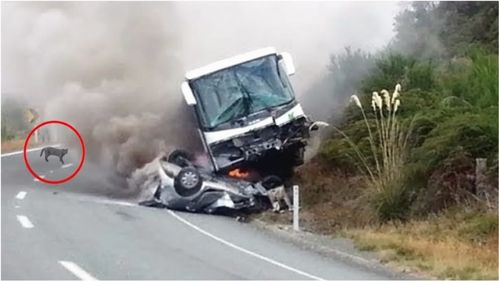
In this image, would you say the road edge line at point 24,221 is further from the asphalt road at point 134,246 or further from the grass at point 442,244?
the grass at point 442,244

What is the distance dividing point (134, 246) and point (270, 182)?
6584 millimetres

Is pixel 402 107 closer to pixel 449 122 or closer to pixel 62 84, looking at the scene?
pixel 449 122

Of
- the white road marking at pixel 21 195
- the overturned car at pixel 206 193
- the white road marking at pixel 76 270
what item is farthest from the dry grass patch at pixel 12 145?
the white road marking at pixel 76 270

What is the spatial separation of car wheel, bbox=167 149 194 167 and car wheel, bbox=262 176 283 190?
5.29 feet

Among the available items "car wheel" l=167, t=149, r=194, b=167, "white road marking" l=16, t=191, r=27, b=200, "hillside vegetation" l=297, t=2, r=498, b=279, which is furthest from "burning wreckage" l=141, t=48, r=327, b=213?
"white road marking" l=16, t=191, r=27, b=200

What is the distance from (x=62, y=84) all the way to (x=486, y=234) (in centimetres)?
1237

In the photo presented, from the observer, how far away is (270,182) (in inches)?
802

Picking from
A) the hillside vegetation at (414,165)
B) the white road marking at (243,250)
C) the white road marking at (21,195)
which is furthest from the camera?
the white road marking at (21,195)

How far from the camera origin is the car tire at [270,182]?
66.7 ft

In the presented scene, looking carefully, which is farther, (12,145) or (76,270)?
(12,145)

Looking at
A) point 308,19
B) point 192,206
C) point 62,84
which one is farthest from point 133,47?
point 192,206

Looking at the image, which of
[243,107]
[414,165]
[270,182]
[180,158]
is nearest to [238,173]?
[270,182]

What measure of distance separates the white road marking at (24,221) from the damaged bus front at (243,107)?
163 inches

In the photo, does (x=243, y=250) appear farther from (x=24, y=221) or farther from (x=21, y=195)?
(x=21, y=195)
